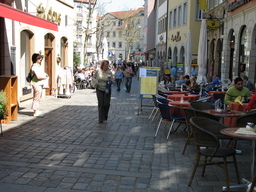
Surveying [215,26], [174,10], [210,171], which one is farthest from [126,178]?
[174,10]

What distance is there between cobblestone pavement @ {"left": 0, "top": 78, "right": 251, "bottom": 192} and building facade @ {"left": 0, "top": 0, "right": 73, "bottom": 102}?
105 inches

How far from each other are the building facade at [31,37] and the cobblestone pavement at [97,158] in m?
2.68

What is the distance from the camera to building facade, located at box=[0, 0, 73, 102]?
409 inches

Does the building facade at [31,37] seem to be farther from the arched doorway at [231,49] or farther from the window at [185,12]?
the window at [185,12]

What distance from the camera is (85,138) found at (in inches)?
319

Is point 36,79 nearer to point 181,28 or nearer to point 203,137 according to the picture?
point 203,137

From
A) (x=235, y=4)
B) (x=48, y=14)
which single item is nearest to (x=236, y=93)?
(x=48, y=14)

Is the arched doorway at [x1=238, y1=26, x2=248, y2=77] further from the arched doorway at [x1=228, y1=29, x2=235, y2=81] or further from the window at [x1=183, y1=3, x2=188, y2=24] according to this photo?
the window at [x1=183, y1=3, x2=188, y2=24]

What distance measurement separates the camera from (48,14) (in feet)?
52.0

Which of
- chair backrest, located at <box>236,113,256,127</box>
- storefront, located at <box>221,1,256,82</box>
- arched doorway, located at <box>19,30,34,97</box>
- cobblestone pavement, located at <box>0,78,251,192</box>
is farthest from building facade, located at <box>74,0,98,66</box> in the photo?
chair backrest, located at <box>236,113,256,127</box>

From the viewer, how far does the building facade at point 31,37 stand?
34.1 ft

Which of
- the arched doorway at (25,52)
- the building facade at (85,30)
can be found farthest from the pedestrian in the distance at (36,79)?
the building facade at (85,30)

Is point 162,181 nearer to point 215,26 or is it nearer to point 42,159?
point 42,159

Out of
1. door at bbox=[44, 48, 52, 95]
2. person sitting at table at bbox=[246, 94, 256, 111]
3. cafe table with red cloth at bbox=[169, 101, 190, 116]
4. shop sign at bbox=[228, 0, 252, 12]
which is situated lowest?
cafe table with red cloth at bbox=[169, 101, 190, 116]
